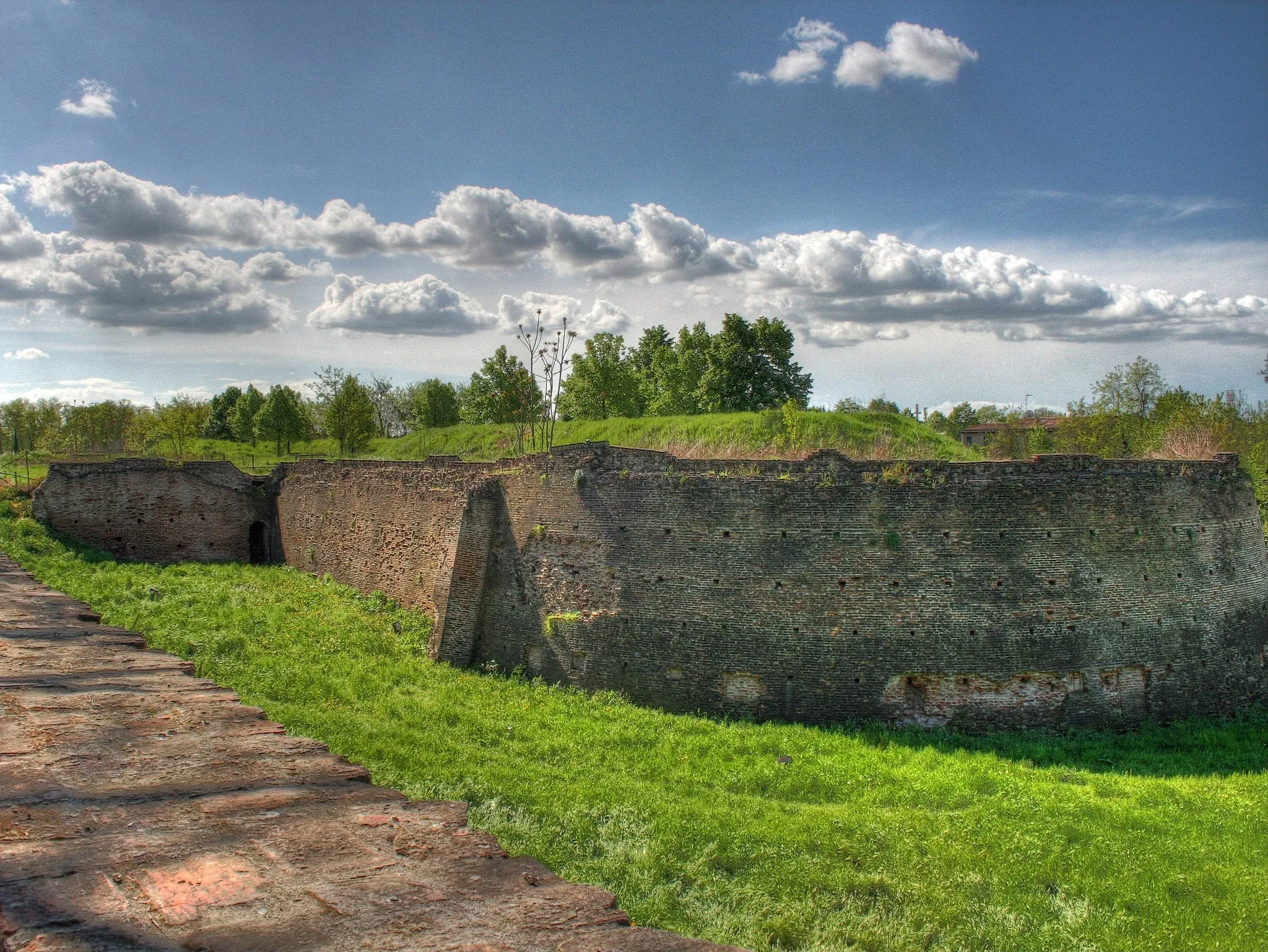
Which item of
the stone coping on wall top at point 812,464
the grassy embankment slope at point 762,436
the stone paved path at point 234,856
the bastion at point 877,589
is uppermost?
the grassy embankment slope at point 762,436

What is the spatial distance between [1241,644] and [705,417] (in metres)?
14.2

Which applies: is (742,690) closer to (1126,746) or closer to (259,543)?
(1126,746)

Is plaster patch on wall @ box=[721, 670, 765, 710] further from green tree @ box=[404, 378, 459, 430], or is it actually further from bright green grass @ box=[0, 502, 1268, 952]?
green tree @ box=[404, 378, 459, 430]

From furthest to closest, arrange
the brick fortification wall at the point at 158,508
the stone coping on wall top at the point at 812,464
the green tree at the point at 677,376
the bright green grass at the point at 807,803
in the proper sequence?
1. the green tree at the point at 677,376
2. the brick fortification wall at the point at 158,508
3. the stone coping on wall top at the point at 812,464
4. the bright green grass at the point at 807,803

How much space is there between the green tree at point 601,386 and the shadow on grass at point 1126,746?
42.7m

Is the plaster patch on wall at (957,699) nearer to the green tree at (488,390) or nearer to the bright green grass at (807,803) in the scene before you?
the bright green grass at (807,803)

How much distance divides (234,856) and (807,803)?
9.08m

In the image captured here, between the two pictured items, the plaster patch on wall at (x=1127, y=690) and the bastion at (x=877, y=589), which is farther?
the plaster patch on wall at (x=1127, y=690)

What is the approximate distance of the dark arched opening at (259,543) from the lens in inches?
956

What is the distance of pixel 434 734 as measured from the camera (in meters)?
10.9

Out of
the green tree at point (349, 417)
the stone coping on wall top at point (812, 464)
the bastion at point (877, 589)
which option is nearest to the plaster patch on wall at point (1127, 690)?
the bastion at point (877, 589)

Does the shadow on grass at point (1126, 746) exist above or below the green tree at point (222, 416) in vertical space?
below

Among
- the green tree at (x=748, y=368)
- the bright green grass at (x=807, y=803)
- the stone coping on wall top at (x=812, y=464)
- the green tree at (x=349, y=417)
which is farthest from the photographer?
the green tree at (x=748, y=368)

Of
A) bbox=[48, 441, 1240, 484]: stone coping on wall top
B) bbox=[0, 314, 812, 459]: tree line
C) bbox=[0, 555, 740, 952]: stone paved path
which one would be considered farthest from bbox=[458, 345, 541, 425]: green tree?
bbox=[0, 555, 740, 952]: stone paved path
